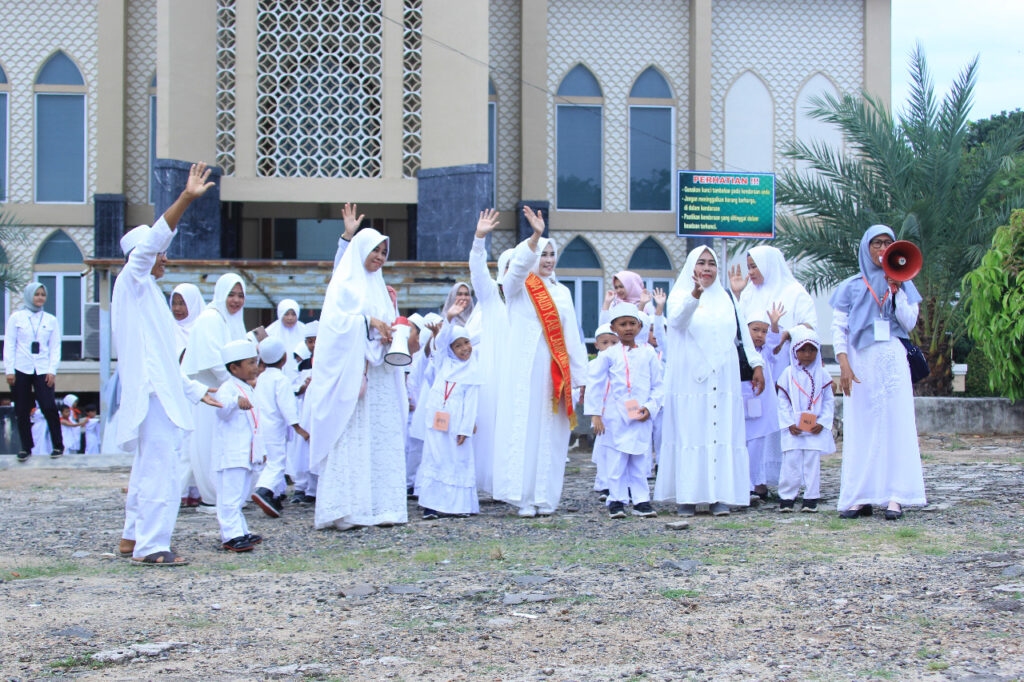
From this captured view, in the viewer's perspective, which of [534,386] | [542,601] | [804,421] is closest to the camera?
[542,601]

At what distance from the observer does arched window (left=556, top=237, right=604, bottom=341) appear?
1827 centimetres

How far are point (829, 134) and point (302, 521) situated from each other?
47.0 feet

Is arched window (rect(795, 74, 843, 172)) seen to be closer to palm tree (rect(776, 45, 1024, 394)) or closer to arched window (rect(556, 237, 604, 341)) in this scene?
arched window (rect(556, 237, 604, 341))

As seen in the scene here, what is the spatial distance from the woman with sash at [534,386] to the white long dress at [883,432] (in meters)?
1.74

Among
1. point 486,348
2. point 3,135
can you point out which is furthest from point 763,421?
point 3,135

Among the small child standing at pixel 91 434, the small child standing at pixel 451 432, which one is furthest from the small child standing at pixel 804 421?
the small child standing at pixel 91 434

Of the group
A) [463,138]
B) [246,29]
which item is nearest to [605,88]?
[463,138]

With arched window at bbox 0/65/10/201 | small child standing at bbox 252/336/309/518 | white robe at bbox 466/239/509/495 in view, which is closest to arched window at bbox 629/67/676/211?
arched window at bbox 0/65/10/201

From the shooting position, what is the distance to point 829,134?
18688 millimetres

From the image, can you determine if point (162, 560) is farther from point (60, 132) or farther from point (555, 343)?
point (60, 132)

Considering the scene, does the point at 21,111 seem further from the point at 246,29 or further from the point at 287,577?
the point at 287,577

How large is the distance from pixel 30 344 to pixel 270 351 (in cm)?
380

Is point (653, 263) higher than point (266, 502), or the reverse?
point (653, 263)

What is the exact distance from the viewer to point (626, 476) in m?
6.97
